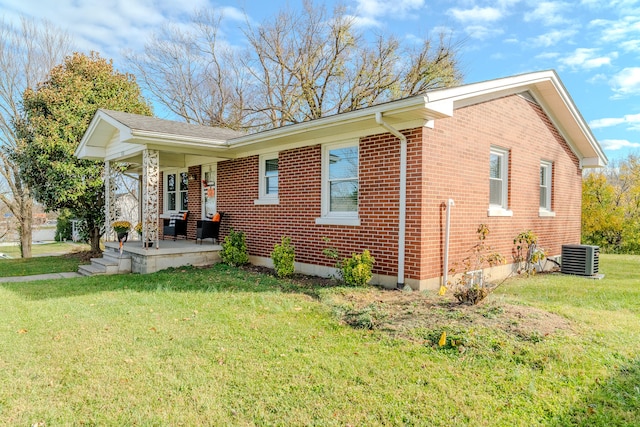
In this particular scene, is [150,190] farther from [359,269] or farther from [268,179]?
[359,269]

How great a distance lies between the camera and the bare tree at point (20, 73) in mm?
17031

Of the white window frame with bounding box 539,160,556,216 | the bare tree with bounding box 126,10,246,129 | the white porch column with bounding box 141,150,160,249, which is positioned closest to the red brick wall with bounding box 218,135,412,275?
the white porch column with bounding box 141,150,160,249

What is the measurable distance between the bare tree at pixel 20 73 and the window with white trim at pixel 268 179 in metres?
13.2

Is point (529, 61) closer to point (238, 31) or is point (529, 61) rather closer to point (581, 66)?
point (581, 66)

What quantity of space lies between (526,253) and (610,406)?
7063 mm

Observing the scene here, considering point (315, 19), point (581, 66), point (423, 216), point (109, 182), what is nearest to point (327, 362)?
point (423, 216)

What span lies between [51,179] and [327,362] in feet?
43.5

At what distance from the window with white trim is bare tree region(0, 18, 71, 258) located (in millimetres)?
13182

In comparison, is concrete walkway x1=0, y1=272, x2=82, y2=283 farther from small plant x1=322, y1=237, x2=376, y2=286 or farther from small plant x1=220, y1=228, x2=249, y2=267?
small plant x1=322, y1=237, x2=376, y2=286

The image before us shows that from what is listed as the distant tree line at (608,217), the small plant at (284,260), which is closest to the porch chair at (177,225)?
the small plant at (284,260)

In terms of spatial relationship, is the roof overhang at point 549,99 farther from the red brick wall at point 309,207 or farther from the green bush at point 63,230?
the green bush at point 63,230

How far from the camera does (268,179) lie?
9664 millimetres

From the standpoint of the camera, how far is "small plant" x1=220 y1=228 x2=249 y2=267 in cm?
948

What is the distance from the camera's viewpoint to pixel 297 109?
71.7 ft
